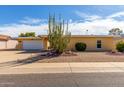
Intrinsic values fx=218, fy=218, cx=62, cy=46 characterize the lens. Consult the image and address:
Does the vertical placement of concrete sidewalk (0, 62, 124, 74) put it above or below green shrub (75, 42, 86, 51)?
below

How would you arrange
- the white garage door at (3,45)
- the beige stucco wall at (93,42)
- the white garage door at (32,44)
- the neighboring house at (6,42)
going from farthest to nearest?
the neighboring house at (6,42)
the white garage door at (3,45)
the white garage door at (32,44)
the beige stucco wall at (93,42)

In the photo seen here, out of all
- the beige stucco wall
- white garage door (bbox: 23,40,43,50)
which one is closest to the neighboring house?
white garage door (bbox: 23,40,43,50)

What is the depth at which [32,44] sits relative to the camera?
41.3m

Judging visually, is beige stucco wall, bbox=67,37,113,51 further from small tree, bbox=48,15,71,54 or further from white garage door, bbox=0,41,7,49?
white garage door, bbox=0,41,7,49

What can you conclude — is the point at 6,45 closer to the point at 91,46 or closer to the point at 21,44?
the point at 21,44

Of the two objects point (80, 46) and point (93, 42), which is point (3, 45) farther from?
point (93, 42)

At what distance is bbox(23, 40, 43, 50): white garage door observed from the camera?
134 feet

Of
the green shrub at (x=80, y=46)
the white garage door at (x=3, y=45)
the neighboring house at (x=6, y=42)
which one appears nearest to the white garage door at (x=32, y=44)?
the white garage door at (x=3, y=45)

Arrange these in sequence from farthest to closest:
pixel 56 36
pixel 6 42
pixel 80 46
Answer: pixel 6 42
pixel 80 46
pixel 56 36

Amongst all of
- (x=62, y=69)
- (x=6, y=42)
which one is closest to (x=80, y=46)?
(x=62, y=69)

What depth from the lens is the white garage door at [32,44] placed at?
1610 inches

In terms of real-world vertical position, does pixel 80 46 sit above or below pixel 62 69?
above

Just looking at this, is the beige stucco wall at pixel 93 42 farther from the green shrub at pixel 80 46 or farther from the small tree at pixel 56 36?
the small tree at pixel 56 36

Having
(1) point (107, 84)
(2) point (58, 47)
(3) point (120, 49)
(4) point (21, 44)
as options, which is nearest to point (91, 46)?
(3) point (120, 49)
